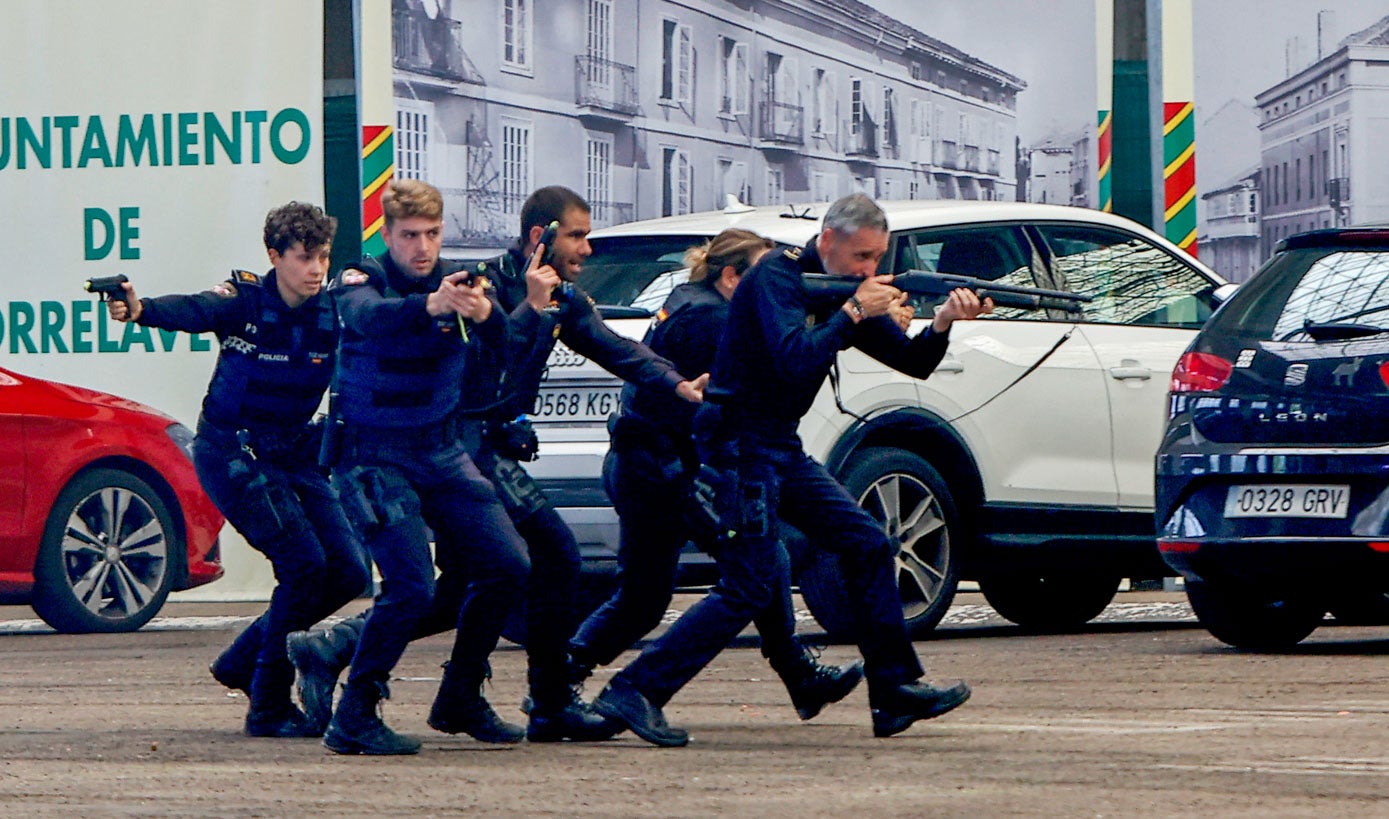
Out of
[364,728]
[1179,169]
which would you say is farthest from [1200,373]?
[1179,169]

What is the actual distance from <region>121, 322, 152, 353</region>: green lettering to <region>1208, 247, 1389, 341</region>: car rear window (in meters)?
6.22

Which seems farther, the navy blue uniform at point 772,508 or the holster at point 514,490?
the holster at point 514,490

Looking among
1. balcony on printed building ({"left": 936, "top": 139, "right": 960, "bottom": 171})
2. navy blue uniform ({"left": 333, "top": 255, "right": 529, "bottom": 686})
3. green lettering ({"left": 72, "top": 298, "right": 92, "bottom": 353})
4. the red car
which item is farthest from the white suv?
green lettering ({"left": 72, "top": 298, "right": 92, "bottom": 353})

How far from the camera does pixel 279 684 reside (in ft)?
29.5

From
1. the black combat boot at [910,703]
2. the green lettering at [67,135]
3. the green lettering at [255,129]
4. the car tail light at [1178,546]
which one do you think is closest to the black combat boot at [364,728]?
the black combat boot at [910,703]

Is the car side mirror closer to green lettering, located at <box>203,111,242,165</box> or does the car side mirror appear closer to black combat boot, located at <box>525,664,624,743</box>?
black combat boot, located at <box>525,664,624,743</box>

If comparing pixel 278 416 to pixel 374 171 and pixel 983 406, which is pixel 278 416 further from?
pixel 374 171

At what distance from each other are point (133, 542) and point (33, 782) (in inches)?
237

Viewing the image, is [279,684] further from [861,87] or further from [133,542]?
[861,87]

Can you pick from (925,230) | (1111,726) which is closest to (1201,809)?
(1111,726)

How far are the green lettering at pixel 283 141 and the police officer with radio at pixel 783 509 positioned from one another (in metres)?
6.72

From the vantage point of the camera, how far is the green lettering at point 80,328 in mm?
15070

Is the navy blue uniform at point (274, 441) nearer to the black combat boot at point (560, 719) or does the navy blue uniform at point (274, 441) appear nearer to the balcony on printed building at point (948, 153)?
the black combat boot at point (560, 719)

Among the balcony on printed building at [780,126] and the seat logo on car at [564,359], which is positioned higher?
the balcony on printed building at [780,126]
